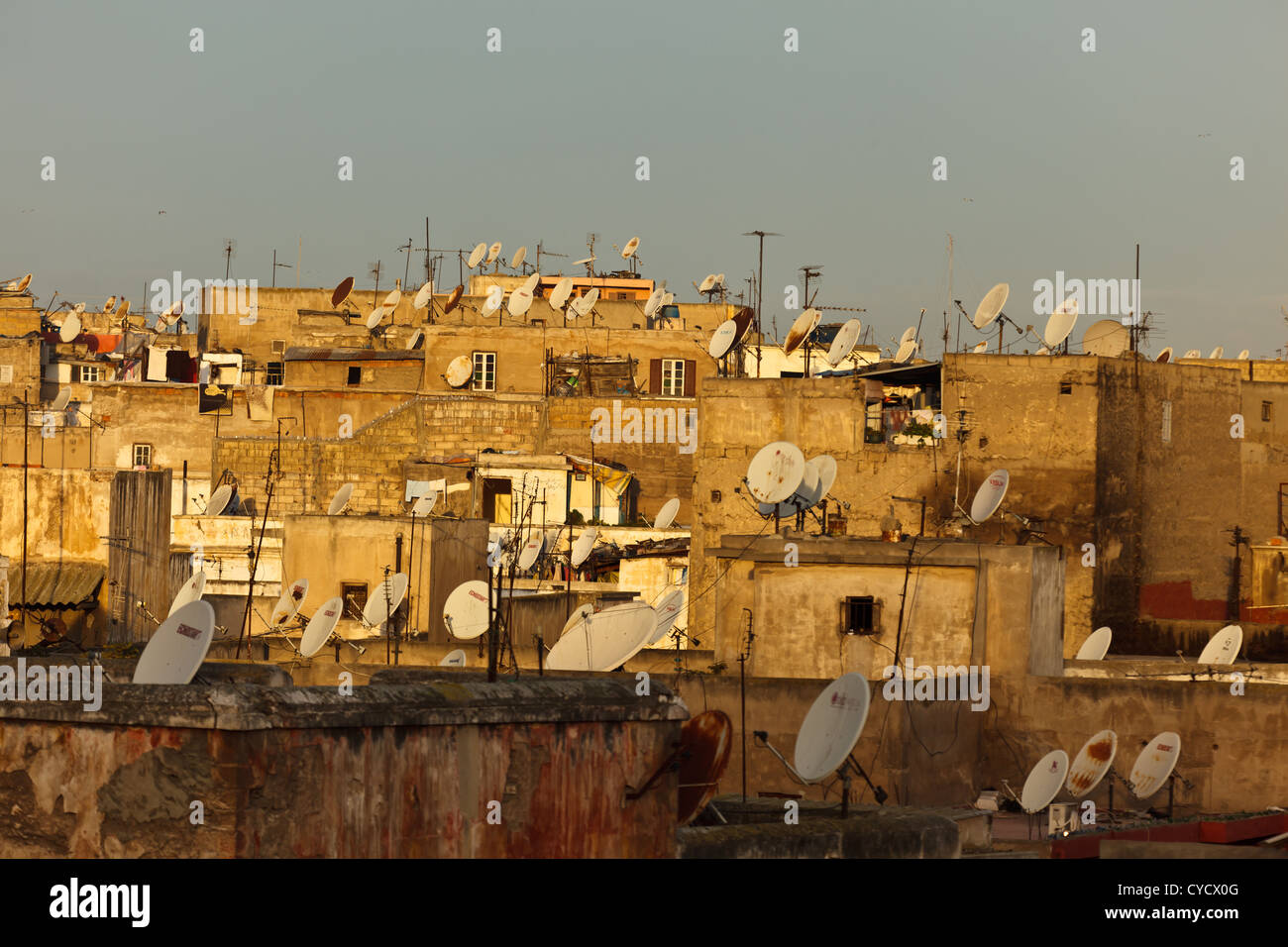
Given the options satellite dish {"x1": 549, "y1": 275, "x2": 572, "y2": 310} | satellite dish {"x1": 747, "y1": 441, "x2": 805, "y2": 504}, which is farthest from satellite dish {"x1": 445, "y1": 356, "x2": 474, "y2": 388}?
satellite dish {"x1": 747, "y1": 441, "x2": 805, "y2": 504}

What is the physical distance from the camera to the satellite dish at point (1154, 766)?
18594 mm

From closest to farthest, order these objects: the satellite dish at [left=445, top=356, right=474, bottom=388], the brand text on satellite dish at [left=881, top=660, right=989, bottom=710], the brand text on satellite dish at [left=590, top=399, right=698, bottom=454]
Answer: the brand text on satellite dish at [left=881, top=660, right=989, bottom=710], the brand text on satellite dish at [left=590, top=399, right=698, bottom=454], the satellite dish at [left=445, top=356, right=474, bottom=388]

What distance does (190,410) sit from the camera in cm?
4784

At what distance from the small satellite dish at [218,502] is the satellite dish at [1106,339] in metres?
17.8

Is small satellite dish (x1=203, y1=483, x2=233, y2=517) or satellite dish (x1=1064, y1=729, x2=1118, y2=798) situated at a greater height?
small satellite dish (x1=203, y1=483, x2=233, y2=517)

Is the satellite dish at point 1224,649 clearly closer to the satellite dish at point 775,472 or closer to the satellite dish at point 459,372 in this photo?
the satellite dish at point 775,472

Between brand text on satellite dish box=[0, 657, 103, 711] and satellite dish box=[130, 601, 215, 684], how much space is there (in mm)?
270

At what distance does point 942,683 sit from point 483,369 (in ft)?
95.4

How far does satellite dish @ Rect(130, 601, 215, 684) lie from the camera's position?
8.98 metres

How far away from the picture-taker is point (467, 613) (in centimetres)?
2425

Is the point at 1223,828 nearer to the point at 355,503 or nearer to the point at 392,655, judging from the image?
the point at 392,655

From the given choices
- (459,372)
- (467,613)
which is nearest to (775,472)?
(467,613)

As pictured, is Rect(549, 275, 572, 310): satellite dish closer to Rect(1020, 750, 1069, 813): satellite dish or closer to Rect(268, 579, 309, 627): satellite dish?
Rect(268, 579, 309, 627): satellite dish

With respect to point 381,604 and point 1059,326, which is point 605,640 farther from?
point 1059,326
